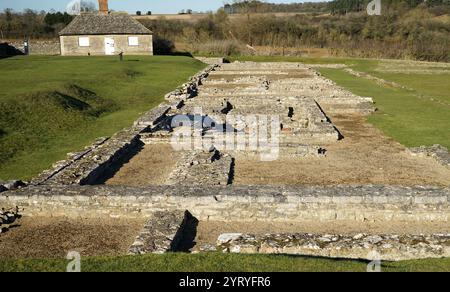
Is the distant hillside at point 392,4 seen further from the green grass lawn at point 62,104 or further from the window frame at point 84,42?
the green grass lawn at point 62,104

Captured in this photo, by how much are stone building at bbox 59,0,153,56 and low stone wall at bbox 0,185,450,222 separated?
34.8m

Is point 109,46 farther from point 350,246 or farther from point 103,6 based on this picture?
point 350,246

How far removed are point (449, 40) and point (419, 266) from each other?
171 ft

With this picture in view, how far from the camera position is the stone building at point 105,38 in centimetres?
4134

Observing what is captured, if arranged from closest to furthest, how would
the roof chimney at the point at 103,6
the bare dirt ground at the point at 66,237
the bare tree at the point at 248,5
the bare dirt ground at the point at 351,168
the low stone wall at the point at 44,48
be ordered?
1. the bare dirt ground at the point at 66,237
2. the bare dirt ground at the point at 351,168
3. the low stone wall at the point at 44,48
4. the roof chimney at the point at 103,6
5. the bare tree at the point at 248,5

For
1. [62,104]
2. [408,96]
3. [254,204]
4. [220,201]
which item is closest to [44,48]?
[62,104]

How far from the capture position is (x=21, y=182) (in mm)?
9719

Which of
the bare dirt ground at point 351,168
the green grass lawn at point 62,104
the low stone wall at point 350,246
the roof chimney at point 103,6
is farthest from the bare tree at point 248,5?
the low stone wall at point 350,246

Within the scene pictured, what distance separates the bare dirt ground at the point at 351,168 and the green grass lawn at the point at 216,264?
15.1ft

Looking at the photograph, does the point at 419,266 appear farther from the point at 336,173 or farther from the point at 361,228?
the point at 336,173

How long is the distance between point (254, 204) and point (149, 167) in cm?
432

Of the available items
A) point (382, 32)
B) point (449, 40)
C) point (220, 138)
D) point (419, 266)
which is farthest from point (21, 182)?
point (382, 32)
